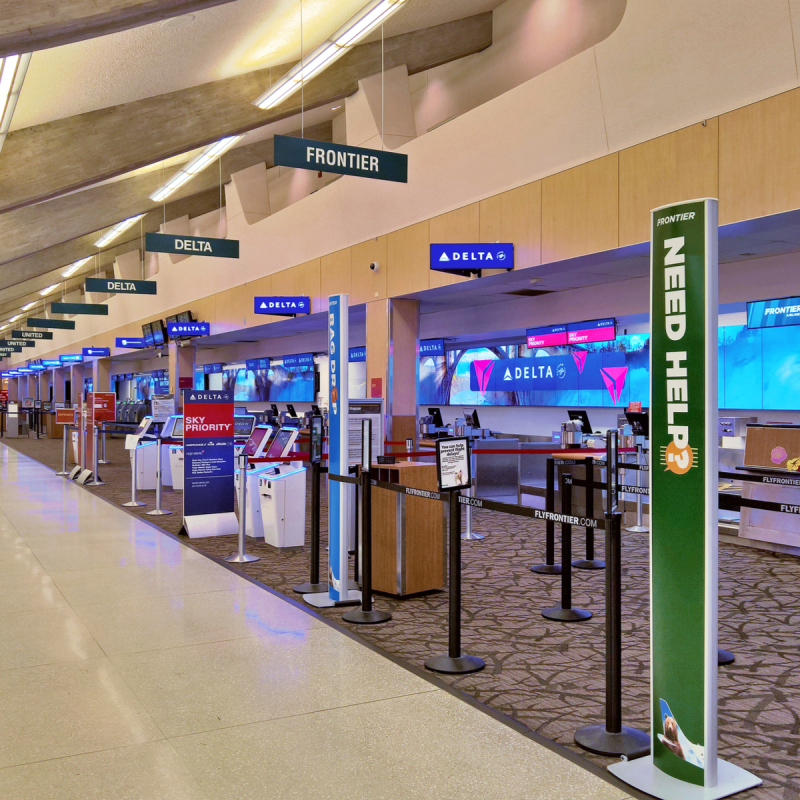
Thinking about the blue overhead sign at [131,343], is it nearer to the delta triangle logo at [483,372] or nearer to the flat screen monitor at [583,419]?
the delta triangle logo at [483,372]

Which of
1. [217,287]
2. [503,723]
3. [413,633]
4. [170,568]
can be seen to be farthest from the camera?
[217,287]

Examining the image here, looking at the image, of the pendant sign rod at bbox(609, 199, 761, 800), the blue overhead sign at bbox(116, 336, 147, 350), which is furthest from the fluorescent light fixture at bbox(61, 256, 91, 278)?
the pendant sign rod at bbox(609, 199, 761, 800)

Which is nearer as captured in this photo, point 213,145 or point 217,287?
point 213,145

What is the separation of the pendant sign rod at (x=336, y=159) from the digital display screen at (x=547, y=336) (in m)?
4.63

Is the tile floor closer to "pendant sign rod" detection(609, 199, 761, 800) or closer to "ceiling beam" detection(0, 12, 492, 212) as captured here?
"pendant sign rod" detection(609, 199, 761, 800)

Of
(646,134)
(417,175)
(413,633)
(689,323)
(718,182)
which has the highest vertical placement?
(417,175)

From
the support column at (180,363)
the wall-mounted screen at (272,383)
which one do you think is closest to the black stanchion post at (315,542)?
the wall-mounted screen at (272,383)

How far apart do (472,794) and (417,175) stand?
1000 centimetres

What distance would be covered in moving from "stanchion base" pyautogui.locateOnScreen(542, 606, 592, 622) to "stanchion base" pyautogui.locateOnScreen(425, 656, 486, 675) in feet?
3.22

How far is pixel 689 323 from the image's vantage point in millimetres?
2574

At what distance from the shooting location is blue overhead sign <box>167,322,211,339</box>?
19828 millimetres

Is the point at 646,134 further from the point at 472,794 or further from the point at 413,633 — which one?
the point at 472,794

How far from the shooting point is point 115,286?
51.8ft

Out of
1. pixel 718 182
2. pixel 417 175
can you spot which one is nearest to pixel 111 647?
pixel 718 182
